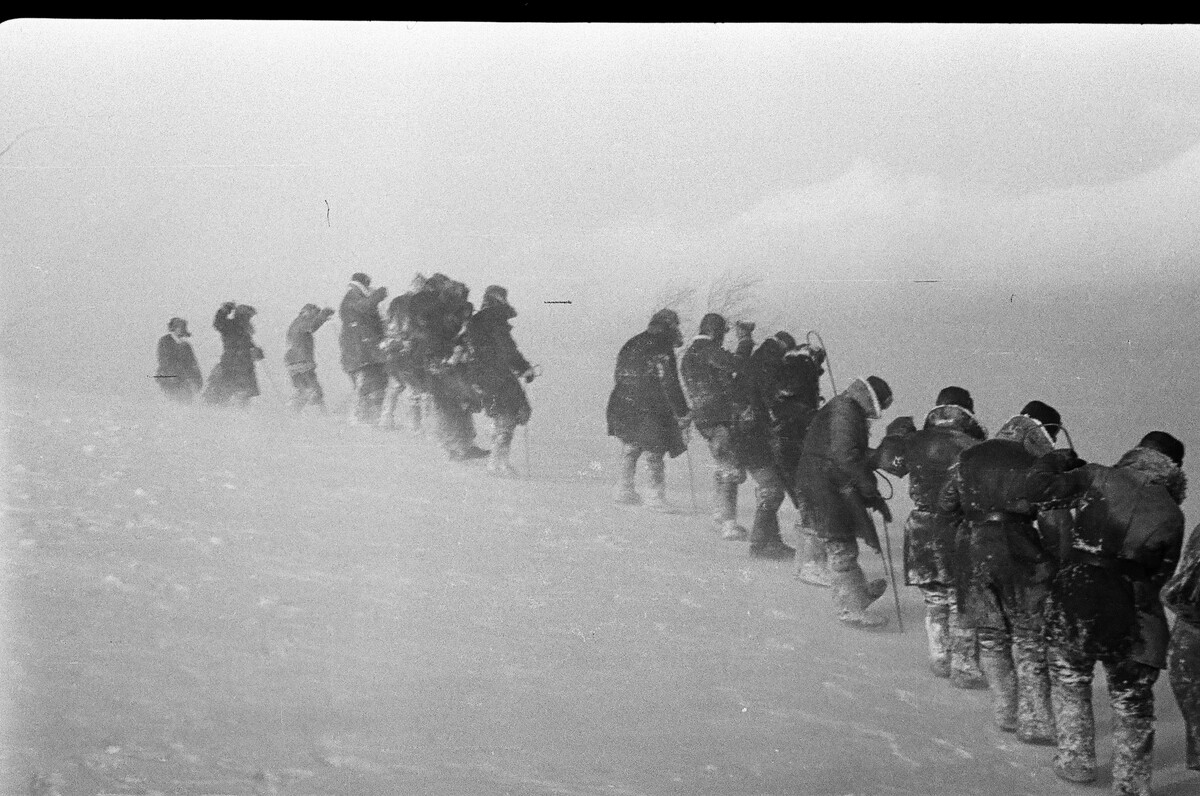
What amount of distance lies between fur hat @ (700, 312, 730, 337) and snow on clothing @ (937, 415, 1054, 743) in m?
1.27

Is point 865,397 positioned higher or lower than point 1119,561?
higher

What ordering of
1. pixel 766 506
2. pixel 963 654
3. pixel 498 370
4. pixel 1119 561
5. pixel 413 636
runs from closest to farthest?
1. pixel 1119 561
2. pixel 963 654
3. pixel 413 636
4. pixel 766 506
5. pixel 498 370

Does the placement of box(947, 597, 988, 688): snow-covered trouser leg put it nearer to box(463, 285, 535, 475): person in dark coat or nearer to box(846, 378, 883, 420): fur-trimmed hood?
box(846, 378, 883, 420): fur-trimmed hood

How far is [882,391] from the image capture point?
6.05m

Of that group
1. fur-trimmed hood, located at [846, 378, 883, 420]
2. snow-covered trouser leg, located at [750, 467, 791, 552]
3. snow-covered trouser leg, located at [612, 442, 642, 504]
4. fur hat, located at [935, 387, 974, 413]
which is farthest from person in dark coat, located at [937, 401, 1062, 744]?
snow-covered trouser leg, located at [612, 442, 642, 504]

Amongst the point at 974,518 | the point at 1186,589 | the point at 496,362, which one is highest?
the point at 496,362

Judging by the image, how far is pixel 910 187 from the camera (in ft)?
20.4

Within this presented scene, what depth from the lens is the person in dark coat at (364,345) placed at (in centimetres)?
630

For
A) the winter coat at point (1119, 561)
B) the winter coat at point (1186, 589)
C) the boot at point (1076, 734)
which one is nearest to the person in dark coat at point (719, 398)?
the winter coat at point (1119, 561)

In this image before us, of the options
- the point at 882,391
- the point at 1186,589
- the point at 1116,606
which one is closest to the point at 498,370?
the point at 882,391

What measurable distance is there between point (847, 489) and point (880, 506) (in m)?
0.17

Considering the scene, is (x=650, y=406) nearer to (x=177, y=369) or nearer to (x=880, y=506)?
(x=880, y=506)

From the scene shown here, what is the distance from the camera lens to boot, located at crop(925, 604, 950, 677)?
5.90 m

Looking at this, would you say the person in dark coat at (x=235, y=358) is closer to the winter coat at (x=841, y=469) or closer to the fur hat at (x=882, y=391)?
the winter coat at (x=841, y=469)
